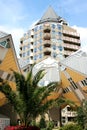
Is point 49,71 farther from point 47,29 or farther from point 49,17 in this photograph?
point 49,17

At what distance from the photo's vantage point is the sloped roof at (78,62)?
155 feet

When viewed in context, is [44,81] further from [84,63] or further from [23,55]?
[23,55]

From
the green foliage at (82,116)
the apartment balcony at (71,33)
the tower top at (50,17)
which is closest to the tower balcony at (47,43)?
the apartment balcony at (71,33)

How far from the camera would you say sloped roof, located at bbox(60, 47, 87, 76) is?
4712 centimetres

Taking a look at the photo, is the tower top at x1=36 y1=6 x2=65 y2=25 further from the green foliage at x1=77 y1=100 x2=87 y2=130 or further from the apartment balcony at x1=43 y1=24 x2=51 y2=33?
the green foliage at x1=77 y1=100 x2=87 y2=130

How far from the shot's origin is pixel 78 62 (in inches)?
1891

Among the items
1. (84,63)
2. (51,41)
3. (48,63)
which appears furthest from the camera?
(51,41)

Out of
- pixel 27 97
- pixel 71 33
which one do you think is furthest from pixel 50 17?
pixel 27 97

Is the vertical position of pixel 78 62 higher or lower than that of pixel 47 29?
lower

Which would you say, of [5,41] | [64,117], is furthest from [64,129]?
[64,117]

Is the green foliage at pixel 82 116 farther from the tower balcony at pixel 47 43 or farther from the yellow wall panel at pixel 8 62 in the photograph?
the tower balcony at pixel 47 43

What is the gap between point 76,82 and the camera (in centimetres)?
4778

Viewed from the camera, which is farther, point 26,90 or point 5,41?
point 5,41

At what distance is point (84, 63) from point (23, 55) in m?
37.4
